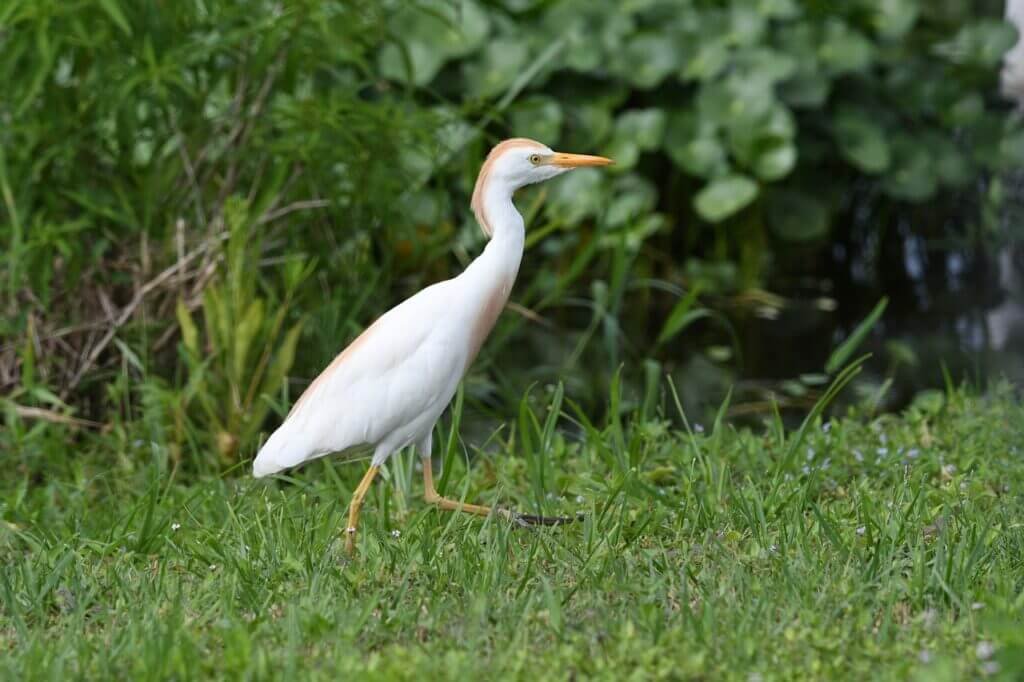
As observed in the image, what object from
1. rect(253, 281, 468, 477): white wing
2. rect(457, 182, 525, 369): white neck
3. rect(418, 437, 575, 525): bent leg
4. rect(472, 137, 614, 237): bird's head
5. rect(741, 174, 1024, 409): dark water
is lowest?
rect(741, 174, 1024, 409): dark water

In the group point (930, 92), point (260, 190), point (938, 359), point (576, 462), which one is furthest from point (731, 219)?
point (576, 462)

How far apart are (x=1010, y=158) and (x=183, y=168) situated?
4.63 metres

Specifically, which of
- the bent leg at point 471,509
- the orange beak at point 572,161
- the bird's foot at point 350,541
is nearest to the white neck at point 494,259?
the orange beak at point 572,161

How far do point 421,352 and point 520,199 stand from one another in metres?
3.30

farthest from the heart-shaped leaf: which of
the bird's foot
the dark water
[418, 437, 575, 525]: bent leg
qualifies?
the bird's foot

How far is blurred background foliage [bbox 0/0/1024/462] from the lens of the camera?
470 centimetres

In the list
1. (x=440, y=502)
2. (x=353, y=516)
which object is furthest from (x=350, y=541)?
(x=440, y=502)

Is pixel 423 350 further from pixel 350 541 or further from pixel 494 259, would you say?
pixel 350 541

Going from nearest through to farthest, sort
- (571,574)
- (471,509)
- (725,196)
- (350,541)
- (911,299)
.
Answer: (571,574) → (350,541) → (471,509) → (725,196) → (911,299)

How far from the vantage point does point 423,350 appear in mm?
3396

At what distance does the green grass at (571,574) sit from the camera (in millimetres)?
2670

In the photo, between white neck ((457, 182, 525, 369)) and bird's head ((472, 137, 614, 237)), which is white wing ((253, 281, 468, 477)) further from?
bird's head ((472, 137, 614, 237))

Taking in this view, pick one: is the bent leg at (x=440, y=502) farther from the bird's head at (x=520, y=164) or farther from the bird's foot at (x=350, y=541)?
the bird's head at (x=520, y=164)

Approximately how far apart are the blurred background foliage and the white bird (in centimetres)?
125
